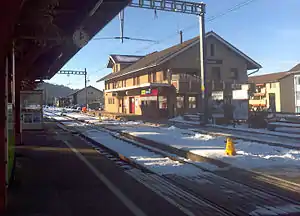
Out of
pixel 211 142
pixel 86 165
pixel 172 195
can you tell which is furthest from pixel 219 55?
pixel 172 195

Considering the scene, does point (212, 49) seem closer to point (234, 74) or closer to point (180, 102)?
point (234, 74)

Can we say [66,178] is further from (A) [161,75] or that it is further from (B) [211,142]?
(A) [161,75]

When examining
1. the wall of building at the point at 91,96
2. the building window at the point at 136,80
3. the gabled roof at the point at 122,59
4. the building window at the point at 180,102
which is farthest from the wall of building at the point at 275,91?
the wall of building at the point at 91,96

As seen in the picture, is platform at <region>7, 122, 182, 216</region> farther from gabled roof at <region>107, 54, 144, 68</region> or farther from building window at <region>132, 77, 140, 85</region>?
gabled roof at <region>107, 54, 144, 68</region>

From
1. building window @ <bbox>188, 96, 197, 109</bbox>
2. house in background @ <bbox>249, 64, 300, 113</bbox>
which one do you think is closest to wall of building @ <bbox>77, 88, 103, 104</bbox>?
house in background @ <bbox>249, 64, 300, 113</bbox>

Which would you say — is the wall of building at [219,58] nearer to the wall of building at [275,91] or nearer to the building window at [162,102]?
the building window at [162,102]

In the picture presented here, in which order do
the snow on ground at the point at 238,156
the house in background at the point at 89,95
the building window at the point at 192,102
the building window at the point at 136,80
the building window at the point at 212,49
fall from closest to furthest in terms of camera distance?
the snow on ground at the point at 238,156 < the building window at the point at 192,102 < the building window at the point at 212,49 < the building window at the point at 136,80 < the house in background at the point at 89,95

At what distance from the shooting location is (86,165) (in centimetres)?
1163

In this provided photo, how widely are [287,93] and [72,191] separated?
58626mm

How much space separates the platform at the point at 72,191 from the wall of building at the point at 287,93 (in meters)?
52.6

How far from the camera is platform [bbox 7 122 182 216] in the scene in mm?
6562

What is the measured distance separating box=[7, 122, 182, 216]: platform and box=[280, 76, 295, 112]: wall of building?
5257cm

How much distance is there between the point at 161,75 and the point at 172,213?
125 feet

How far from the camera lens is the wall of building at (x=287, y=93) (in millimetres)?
60069
